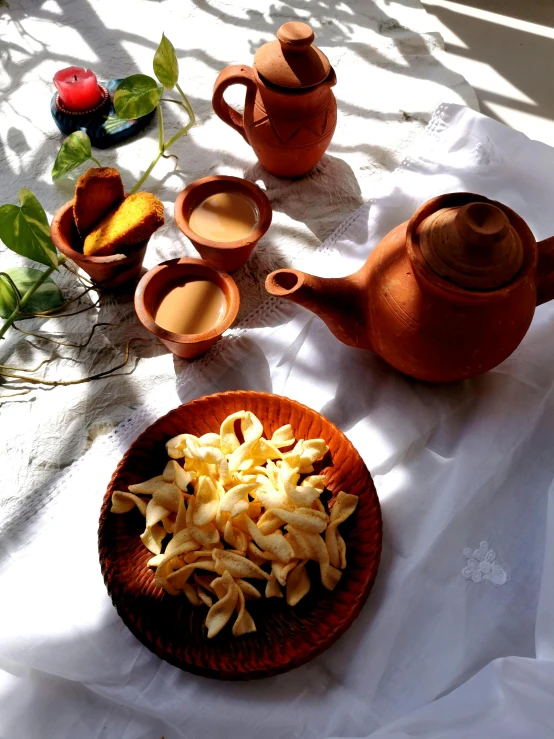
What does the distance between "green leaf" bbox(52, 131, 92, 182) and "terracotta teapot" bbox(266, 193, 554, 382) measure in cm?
39

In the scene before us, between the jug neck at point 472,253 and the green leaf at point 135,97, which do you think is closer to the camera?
the jug neck at point 472,253

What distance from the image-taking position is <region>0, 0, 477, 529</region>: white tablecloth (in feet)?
2.79

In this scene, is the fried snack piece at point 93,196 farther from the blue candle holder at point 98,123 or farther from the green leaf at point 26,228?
the blue candle holder at point 98,123

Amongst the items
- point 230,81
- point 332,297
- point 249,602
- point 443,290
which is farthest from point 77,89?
point 249,602

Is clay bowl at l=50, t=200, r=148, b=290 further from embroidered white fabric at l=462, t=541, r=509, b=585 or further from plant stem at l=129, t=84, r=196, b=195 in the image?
embroidered white fabric at l=462, t=541, r=509, b=585

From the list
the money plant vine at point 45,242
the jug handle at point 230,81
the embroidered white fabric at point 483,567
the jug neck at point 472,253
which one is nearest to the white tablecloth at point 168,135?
the money plant vine at point 45,242

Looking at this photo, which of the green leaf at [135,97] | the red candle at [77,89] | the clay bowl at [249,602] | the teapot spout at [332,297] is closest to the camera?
the clay bowl at [249,602]

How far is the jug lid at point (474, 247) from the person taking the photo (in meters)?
0.63

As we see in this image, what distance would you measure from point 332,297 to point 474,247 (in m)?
0.19

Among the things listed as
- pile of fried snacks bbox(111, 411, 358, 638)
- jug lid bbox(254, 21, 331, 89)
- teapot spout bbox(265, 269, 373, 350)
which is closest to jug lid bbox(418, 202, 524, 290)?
teapot spout bbox(265, 269, 373, 350)

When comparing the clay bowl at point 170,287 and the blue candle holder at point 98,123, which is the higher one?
the blue candle holder at point 98,123

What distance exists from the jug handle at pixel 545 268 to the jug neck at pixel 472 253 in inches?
2.1

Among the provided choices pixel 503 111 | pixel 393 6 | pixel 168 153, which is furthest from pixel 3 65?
pixel 503 111

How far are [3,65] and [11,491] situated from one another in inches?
33.9
